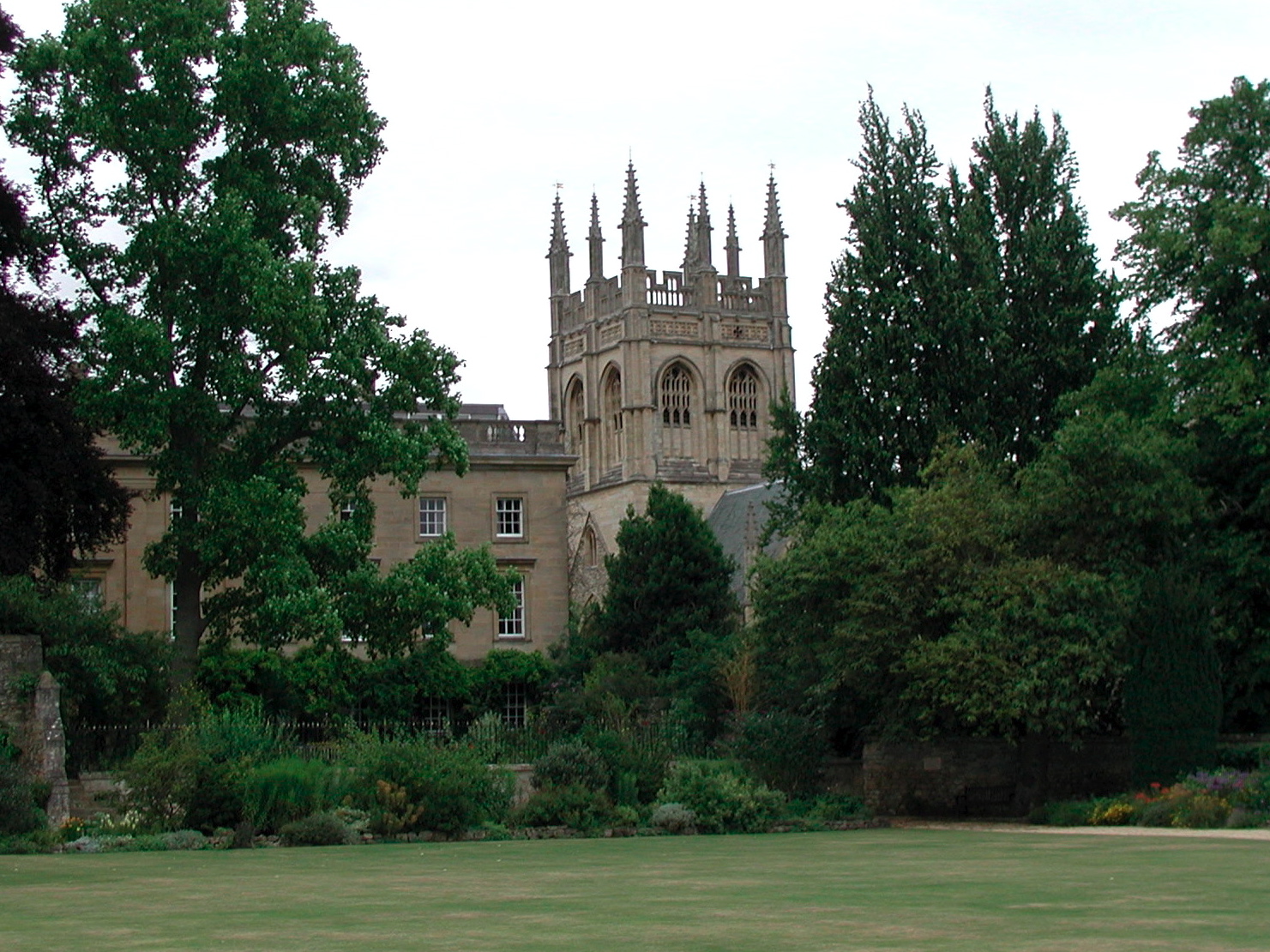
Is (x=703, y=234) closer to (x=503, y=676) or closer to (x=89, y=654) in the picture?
(x=503, y=676)

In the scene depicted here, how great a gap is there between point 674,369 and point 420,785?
7709 cm

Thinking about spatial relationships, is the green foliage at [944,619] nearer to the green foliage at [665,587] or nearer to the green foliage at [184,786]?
the green foliage at [184,786]

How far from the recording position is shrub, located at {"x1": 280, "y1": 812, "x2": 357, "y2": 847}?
67.8ft

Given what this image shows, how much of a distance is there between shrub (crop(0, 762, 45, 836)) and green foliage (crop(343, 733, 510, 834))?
3921 mm

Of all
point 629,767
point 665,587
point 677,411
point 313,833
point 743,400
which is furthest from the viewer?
point 743,400

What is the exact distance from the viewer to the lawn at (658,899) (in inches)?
355

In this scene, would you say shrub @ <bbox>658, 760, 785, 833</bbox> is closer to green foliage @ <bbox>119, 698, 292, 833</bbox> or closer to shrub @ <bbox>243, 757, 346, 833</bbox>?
shrub @ <bbox>243, 757, 346, 833</bbox>

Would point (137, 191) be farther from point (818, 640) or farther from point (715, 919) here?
point (715, 919)

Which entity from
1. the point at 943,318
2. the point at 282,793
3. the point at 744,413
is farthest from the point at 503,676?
the point at 744,413

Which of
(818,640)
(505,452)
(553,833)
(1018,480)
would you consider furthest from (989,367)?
(505,452)

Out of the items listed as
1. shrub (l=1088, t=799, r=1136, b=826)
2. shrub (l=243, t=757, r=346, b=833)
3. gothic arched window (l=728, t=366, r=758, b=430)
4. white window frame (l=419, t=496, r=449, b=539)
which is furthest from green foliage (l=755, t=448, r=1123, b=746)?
gothic arched window (l=728, t=366, r=758, b=430)

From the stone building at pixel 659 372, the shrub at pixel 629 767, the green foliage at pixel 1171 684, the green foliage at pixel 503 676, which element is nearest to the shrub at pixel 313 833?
the shrub at pixel 629 767

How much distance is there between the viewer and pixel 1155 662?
26281 mm

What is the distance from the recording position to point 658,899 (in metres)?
11.6
